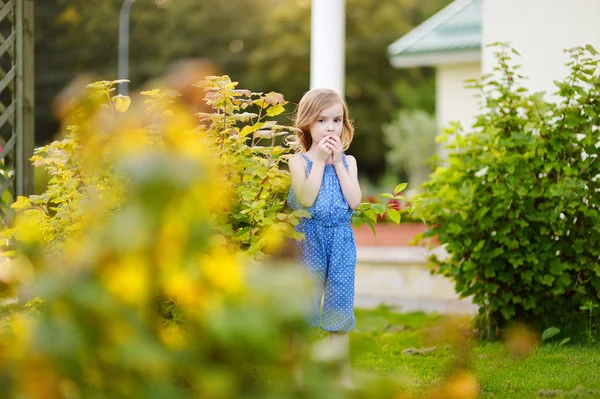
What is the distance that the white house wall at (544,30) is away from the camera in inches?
228

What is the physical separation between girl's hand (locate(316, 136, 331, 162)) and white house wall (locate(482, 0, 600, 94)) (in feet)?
9.69

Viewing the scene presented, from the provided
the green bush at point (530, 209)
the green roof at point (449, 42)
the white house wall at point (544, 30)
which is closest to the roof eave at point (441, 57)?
the green roof at point (449, 42)

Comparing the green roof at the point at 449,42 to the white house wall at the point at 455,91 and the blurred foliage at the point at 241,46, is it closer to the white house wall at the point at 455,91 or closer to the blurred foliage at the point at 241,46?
the white house wall at the point at 455,91

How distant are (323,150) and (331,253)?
41 cm

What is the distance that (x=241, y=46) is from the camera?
33969 millimetres

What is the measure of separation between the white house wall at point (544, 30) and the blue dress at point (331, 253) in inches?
117

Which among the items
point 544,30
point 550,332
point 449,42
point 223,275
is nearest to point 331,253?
point 550,332

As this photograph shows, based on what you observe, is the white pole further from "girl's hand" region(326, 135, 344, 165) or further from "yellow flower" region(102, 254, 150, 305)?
"yellow flower" region(102, 254, 150, 305)

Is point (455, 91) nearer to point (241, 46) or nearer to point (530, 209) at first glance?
point (530, 209)

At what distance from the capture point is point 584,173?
15.3 ft

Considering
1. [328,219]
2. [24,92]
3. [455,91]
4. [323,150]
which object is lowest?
[328,219]

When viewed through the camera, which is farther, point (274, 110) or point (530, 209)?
point (530, 209)

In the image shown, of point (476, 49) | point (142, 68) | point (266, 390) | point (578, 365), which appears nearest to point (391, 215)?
point (578, 365)

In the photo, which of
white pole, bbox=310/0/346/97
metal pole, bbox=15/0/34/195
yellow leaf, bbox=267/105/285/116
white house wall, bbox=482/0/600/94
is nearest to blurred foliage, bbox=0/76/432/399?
yellow leaf, bbox=267/105/285/116
